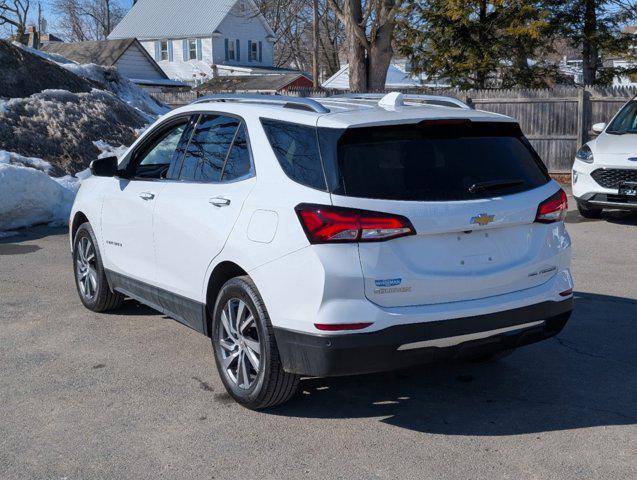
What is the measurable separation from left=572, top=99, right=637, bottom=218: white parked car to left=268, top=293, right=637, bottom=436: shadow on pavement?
5854mm

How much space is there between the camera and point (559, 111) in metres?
19.0

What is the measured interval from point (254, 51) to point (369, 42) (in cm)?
3977

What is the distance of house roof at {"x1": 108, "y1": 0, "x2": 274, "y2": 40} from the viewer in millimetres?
58438

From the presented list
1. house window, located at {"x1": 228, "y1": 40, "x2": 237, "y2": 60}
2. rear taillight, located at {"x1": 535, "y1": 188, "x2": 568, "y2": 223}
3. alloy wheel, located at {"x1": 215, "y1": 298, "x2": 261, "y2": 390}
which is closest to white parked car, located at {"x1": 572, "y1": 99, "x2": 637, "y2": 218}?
rear taillight, located at {"x1": 535, "y1": 188, "x2": 568, "y2": 223}

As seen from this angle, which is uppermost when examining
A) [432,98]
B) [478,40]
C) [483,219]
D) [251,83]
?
[478,40]

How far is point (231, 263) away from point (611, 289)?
4529 mm

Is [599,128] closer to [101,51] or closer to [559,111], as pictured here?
[559,111]

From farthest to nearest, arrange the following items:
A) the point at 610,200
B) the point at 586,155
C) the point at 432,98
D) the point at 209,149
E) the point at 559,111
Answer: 1. the point at 559,111
2. the point at 586,155
3. the point at 610,200
4. the point at 432,98
5. the point at 209,149

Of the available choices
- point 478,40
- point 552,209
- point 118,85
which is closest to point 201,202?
point 552,209

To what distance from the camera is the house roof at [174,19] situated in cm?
5844

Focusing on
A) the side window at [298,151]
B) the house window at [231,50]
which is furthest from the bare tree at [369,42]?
the house window at [231,50]

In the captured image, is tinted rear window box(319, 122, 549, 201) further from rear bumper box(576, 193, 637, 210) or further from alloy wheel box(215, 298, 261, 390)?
rear bumper box(576, 193, 637, 210)

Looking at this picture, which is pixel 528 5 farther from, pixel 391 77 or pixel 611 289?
pixel 391 77

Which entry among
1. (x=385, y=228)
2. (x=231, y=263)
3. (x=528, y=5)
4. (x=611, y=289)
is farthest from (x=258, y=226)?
(x=528, y=5)
